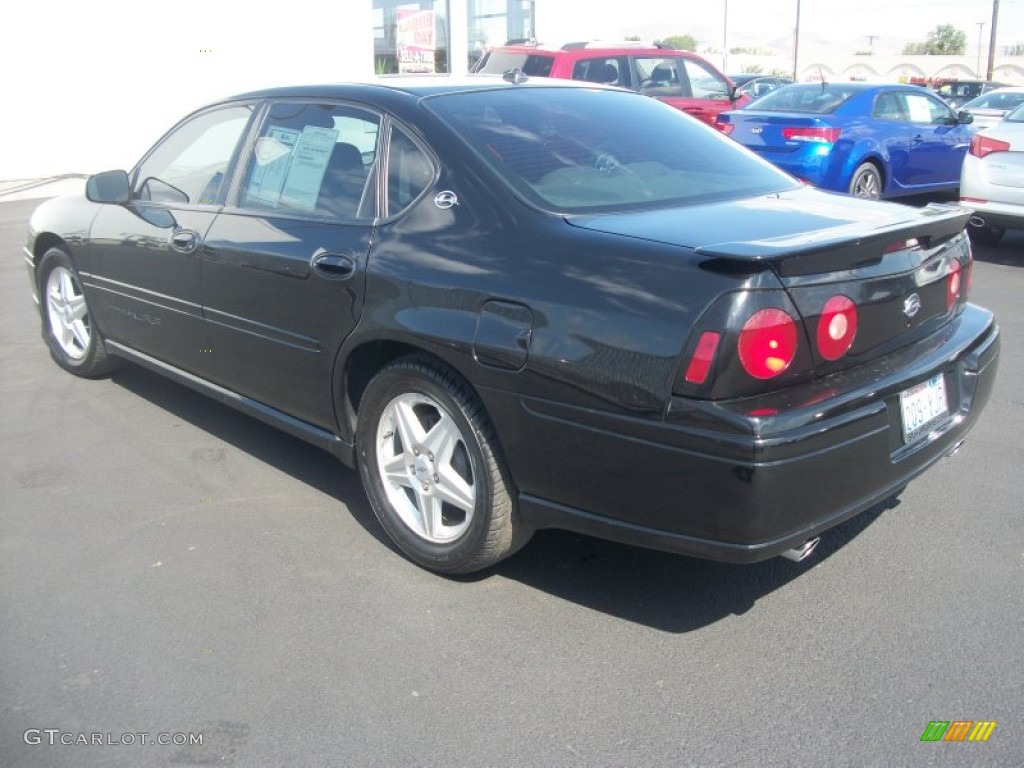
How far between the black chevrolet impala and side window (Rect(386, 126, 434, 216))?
0.01m

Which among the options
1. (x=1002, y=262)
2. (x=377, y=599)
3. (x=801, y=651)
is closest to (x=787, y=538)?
(x=801, y=651)

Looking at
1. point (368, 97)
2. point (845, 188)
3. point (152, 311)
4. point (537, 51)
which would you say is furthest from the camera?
point (537, 51)

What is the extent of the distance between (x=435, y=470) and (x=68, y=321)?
3387 millimetres

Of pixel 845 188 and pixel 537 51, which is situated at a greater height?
pixel 537 51

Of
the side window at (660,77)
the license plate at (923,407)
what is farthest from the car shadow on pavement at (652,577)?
the side window at (660,77)

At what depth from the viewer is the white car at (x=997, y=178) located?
8.55 meters

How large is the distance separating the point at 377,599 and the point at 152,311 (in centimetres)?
212

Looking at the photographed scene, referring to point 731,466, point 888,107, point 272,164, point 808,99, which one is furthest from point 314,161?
→ point 888,107

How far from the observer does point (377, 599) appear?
349cm

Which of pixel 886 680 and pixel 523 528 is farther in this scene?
pixel 523 528

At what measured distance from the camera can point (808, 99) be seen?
36.0 ft

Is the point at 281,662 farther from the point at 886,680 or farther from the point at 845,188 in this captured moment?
the point at 845,188

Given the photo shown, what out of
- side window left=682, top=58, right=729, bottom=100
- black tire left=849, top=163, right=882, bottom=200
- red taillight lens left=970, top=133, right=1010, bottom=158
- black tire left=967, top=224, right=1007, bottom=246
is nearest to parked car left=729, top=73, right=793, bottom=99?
side window left=682, top=58, right=729, bottom=100

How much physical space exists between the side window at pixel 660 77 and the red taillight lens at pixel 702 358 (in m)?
11.2
